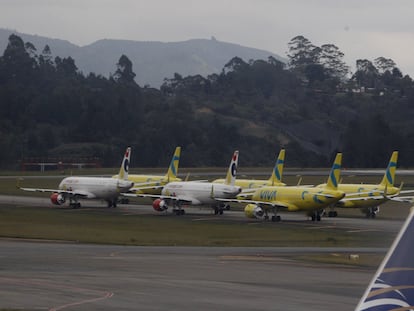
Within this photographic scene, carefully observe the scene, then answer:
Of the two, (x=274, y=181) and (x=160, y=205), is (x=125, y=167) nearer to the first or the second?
(x=160, y=205)

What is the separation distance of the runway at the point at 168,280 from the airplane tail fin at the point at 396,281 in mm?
16919

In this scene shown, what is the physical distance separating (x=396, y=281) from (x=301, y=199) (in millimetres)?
69346

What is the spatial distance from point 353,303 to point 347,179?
99920mm

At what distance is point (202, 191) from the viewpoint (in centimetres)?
9069

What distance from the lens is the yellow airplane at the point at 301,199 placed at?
80.6 meters

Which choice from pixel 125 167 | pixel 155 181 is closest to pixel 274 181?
pixel 155 181

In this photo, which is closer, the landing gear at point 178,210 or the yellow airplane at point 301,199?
the yellow airplane at point 301,199

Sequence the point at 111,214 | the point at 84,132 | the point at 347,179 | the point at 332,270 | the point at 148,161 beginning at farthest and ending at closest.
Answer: the point at 84,132 < the point at 148,161 < the point at 347,179 < the point at 111,214 < the point at 332,270

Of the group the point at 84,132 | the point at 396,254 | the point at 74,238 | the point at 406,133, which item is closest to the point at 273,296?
the point at 396,254

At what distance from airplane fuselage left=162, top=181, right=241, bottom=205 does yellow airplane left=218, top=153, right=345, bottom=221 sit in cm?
420

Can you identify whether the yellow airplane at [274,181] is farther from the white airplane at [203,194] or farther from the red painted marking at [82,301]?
the red painted marking at [82,301]

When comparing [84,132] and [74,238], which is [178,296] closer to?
[74,238]

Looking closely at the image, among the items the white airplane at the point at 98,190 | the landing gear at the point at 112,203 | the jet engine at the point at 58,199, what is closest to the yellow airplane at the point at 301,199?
the white airplane at the point at 98,190

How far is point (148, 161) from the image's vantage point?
187 metres
